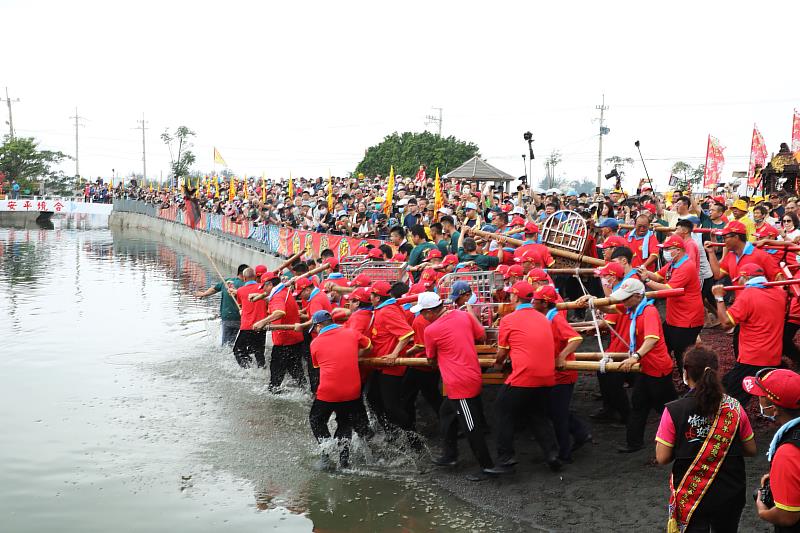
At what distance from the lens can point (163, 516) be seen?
7.91 meters

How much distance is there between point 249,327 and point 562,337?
6284 mm

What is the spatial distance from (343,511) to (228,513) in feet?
3.70

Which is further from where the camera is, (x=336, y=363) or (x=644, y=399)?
(x=336, y=363)

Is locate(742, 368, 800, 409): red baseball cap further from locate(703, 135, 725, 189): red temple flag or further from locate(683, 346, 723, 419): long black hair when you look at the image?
locate(703, 135, 725, 189): red temple flag

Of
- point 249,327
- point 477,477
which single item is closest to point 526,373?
point 477,477

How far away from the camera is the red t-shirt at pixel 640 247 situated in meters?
11.7

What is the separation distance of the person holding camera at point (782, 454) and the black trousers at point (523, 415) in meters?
3.50

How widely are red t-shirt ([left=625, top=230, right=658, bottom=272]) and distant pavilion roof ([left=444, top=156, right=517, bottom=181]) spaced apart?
1573 centimetres

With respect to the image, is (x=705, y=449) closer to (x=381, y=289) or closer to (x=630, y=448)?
(x=630, y=448)

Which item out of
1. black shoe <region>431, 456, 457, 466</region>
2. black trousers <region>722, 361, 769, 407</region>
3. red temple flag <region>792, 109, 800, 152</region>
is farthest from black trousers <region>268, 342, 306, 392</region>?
red temple flag <region>792, 109, 800, 152</region>

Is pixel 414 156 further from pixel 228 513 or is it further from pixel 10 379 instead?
pixel 228 513

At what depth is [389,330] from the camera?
9.17m

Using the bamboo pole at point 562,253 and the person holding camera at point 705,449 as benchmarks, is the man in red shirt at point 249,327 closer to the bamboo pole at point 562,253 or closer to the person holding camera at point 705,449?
the bamboo pole at point 562,253

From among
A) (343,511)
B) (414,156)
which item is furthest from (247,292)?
(414,156)
